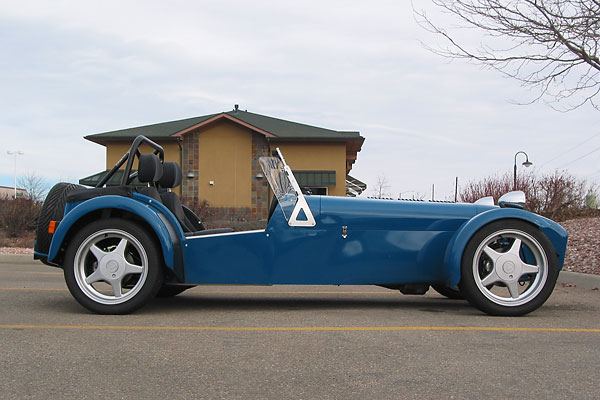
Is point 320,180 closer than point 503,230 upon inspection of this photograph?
No

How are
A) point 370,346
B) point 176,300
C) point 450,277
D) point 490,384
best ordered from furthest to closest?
point 176,300 < point 450,277 < point 370,346 < point 490,384

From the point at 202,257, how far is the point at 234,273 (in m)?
0.32

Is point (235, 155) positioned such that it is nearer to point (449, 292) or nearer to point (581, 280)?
point (581, 280)

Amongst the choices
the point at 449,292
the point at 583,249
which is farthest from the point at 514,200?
the point at 583,249

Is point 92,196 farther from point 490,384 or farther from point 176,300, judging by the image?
point 490,384

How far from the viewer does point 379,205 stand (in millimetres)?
5367

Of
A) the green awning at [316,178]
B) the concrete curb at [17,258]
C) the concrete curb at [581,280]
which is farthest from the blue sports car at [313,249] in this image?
the green awning at [316,178]

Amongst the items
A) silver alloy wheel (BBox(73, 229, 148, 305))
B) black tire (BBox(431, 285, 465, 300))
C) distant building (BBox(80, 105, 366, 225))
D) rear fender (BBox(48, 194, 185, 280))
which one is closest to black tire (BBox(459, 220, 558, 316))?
black tire (BBox(431, 285, 465, 300))

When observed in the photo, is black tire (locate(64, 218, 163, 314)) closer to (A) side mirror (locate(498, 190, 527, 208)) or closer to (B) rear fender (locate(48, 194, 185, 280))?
(B) rear fender (locate(48, 194, 185, 280))

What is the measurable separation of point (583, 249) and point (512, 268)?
7341 millimetres

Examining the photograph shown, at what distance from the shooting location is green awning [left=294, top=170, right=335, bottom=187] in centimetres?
2638

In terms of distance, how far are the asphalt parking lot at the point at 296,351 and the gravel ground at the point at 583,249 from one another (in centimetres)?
A: 459

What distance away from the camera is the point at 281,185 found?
5656 millimetres

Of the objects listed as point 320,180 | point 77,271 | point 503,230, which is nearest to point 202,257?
point 77,271
